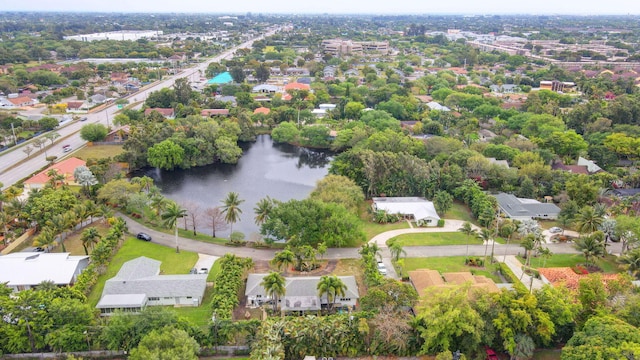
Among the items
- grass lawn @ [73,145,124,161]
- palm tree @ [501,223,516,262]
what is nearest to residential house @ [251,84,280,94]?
grass lawn @ [73,145,124,161]

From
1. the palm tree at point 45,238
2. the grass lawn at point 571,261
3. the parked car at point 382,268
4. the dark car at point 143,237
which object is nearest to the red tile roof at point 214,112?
the dark car at point 143,237

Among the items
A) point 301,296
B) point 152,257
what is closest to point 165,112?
point 152,257

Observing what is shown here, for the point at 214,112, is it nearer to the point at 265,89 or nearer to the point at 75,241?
the point at 265,89

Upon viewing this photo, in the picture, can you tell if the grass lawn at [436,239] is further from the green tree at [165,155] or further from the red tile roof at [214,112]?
the red tile roof at [214,112]

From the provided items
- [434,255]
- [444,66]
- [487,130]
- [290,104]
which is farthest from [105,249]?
[444,66]

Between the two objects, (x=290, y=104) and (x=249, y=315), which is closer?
(x=249, y=315)

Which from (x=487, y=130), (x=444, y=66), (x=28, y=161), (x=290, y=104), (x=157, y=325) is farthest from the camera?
(x=444, y=66)

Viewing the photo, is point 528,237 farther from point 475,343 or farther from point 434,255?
point 475,343
